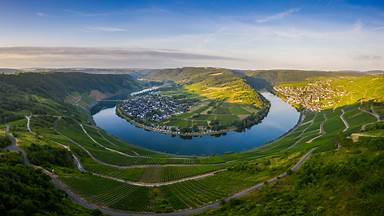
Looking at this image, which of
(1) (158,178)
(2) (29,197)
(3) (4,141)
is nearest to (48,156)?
(3) (4,141)

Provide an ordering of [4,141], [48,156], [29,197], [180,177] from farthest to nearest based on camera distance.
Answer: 1. [4,141]
2. [48,156]
3. [180,177]
4. [29,197]

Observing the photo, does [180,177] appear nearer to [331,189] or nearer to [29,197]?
[29,197]

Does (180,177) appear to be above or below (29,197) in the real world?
below

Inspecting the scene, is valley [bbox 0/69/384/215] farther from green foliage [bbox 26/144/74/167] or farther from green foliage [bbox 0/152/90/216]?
green foliage [bbox 0/152/90/216]

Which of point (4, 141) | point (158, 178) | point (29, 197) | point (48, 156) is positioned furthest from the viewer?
point (4, 141)

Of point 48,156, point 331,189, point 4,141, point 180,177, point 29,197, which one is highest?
point 331,189

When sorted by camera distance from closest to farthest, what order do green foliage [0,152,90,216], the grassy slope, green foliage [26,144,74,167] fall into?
the grassy slope < green foliage [0,152,90,216] < green foliage [26,144,74,167]

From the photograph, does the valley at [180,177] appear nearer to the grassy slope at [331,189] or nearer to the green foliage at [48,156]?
the green foliage at [48,156]

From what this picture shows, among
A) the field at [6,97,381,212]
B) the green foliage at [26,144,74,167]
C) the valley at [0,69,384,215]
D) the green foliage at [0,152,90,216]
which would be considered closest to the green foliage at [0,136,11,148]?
the valley at [0,69,384,215]

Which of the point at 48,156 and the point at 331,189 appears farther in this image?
the point at 48,156

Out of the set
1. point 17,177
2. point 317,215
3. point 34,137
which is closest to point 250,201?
point 317,215

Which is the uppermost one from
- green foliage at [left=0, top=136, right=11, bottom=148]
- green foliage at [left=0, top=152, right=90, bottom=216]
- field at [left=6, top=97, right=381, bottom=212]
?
green foliage at [left=0, top=152, right=90, bottom=216]
